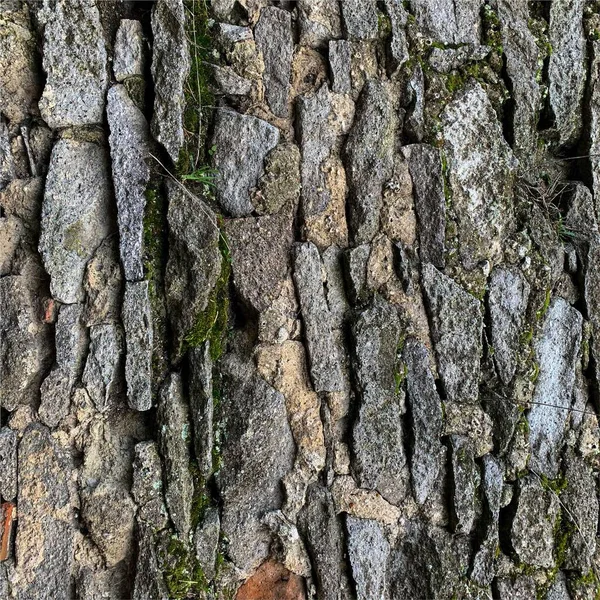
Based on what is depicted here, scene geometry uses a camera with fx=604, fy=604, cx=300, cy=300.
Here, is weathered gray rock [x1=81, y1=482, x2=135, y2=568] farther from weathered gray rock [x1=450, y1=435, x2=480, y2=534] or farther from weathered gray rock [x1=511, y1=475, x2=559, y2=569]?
weathered gray rock [x1=511, y1=475, x2=559, y2=569]

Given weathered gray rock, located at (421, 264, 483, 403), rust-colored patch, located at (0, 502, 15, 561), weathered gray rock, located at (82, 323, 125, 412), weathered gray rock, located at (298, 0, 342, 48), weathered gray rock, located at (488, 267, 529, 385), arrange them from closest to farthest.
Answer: rust-colored patch, located at (0, 502, 15, 561)
weathered gray rock, located at (82, 323, 125, 412)
weathered gray rock, located at (298, 0, 342, 48)
weathered gray rock, located at (421, 264, 483, 403)
weathered gray rock, located at (488, 267, 529, 385)

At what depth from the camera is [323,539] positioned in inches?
110

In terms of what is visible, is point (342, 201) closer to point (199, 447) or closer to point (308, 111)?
point (308, 111)

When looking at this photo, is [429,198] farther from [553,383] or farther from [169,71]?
[169,71]

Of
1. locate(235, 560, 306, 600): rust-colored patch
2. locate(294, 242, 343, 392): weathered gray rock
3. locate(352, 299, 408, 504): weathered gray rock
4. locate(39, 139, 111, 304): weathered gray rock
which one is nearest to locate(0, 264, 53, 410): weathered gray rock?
locate(39, 139, 111, 304): weathered gray rock

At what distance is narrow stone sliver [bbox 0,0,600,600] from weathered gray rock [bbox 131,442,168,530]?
0.01 metres

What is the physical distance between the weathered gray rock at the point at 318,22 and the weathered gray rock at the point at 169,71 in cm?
59

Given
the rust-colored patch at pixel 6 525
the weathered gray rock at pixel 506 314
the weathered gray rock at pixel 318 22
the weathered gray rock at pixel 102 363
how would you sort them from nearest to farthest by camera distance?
1. the rust-colored patch at pixel 6 525
2. the weathered gray rock at pixel 102 363
3. the weathered gray rock at pixel 318 22
4. the weathered gray rock at pixel 506 314

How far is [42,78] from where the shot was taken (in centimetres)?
272

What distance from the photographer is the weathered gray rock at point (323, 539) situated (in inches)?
110

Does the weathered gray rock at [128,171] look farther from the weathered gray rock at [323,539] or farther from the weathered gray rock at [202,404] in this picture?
the weathered gray rock at [323,539]

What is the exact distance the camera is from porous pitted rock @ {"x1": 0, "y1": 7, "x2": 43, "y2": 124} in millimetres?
2627

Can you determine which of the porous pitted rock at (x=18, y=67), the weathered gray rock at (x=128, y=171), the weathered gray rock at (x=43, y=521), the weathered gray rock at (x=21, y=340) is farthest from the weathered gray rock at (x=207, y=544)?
the porous pitted rock at (x=18, y=67)

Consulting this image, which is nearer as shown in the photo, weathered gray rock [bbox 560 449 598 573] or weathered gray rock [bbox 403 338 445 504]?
weathered gray rock [bbox 403 338 445 504]
